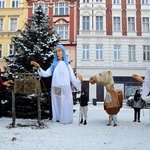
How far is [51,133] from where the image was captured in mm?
7996

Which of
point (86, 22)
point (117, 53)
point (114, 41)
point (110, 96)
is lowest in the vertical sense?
point (110, 96)

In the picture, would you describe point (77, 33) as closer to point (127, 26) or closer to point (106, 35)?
point (106, 35)

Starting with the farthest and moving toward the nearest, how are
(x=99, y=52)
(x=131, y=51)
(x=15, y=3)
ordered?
(x=15, y=3), (x=131, y=51), (x=99, y=52)

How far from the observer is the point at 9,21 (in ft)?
103

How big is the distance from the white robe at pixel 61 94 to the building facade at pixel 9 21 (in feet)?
72.2

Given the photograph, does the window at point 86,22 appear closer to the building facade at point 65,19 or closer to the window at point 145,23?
the building facade at point 65,19

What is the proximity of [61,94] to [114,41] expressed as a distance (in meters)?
20.6

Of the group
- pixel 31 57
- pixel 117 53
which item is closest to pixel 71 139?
pixel 31 57

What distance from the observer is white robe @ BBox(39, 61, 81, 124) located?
10.4 meters

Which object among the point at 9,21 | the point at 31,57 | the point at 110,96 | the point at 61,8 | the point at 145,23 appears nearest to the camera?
the point at 110,96

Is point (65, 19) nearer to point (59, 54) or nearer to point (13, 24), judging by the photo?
point (13, 24)

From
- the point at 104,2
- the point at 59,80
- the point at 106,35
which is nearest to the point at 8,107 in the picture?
the point at 59,80

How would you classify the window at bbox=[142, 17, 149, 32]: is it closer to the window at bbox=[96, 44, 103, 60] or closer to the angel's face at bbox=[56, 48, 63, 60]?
the window at bbox=[96, 44, 103, 60]

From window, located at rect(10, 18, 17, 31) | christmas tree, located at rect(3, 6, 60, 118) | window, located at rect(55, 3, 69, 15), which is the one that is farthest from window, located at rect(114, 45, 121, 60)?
christmas tree, located at rect(3, 6, 60, 118)
